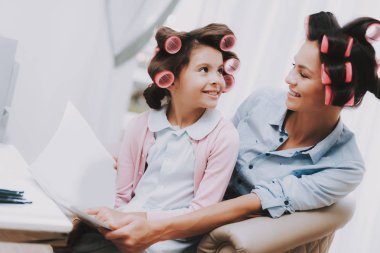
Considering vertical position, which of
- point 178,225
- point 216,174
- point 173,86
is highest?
point 173,86

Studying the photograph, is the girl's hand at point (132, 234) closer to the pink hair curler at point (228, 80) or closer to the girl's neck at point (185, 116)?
the girl's neck at point (185, 116)

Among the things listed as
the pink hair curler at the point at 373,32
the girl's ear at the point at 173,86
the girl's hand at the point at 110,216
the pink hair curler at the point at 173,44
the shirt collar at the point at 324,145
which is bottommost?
the girl's hand at the point at 110,216

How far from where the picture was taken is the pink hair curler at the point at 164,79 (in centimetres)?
141

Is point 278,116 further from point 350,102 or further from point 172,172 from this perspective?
point 172,172

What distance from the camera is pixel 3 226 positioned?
35.4 inches

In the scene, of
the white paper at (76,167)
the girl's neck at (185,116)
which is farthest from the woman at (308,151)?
the girl's neck at (185,116)

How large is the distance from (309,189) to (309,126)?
26cm

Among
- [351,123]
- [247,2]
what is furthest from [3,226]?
[247,2]

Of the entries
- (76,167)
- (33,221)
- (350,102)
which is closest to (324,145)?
(350,102)

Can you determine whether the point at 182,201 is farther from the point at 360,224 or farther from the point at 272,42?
the point at 272,42

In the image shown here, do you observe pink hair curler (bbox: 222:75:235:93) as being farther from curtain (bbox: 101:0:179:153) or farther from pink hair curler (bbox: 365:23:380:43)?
curtain (bbox: 101:0:179:153)

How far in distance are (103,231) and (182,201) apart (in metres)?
0.30

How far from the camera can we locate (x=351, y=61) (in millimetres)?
1315

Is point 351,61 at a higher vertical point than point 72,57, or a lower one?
higher
